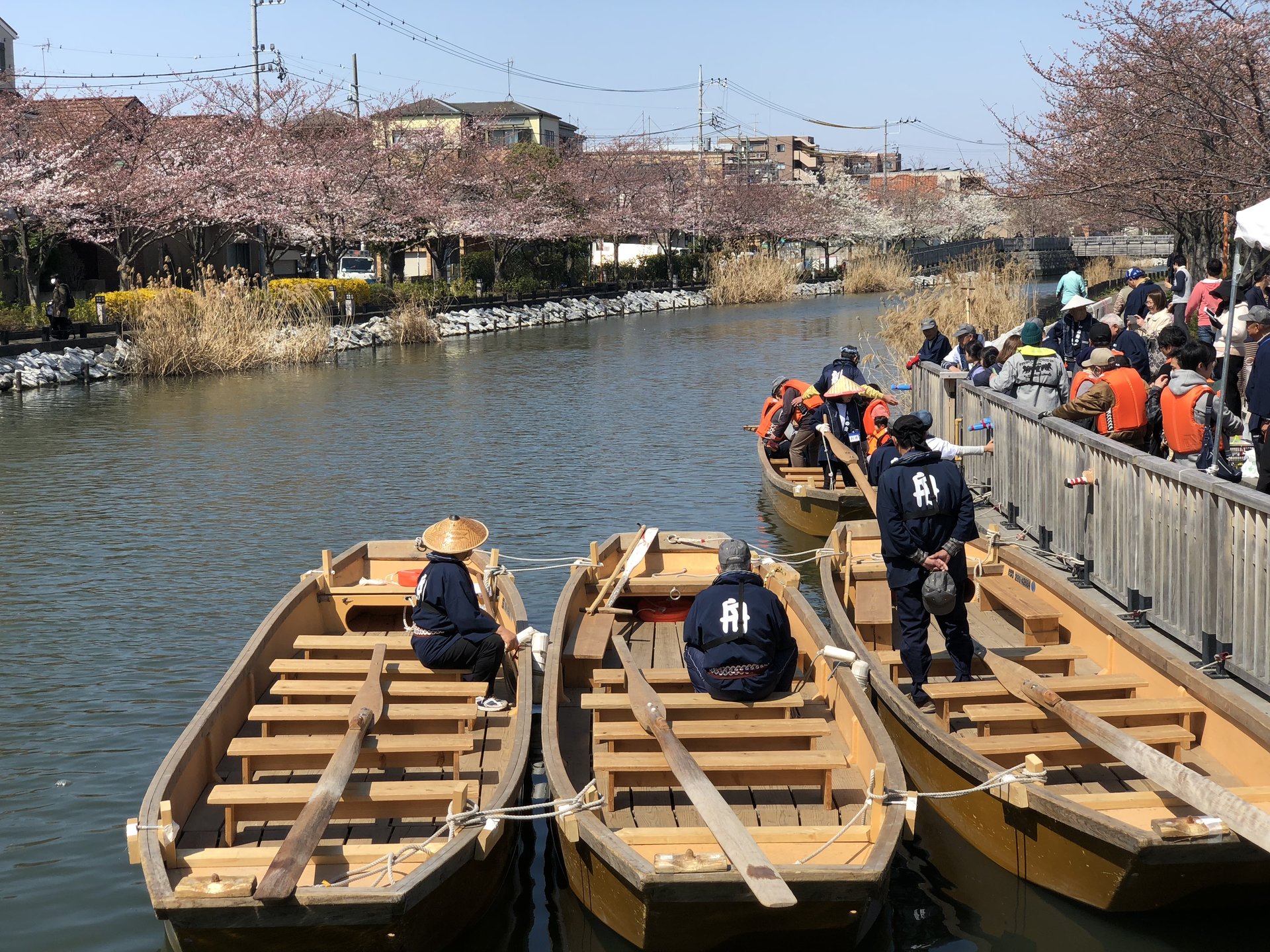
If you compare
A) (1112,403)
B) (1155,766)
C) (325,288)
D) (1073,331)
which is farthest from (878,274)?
(1155,766)

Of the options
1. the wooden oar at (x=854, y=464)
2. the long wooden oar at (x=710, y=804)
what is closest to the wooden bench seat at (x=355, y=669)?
the long wooden oar at (x=710, y=804)

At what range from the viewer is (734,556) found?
22.4 feet

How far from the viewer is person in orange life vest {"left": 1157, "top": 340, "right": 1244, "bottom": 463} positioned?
377 inches

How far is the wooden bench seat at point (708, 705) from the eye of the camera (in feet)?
22.1

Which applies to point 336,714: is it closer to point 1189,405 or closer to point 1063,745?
point 1063,745

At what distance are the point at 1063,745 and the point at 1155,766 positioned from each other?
83 cm

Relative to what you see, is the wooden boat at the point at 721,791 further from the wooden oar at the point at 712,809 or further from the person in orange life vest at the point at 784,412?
the person in orange life vest at the point at 784,412

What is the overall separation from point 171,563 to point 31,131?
2814cm

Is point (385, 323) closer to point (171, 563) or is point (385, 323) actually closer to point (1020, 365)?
point (171, 563)

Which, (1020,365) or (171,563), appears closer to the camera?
(1020,365)

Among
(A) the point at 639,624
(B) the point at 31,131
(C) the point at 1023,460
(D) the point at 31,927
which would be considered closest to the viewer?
(D) the point at 31,927

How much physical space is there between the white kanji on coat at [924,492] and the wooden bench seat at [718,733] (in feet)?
4.60

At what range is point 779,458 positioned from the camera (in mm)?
16203

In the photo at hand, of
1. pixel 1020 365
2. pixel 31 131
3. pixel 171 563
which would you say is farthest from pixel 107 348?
pixel 1020 365
